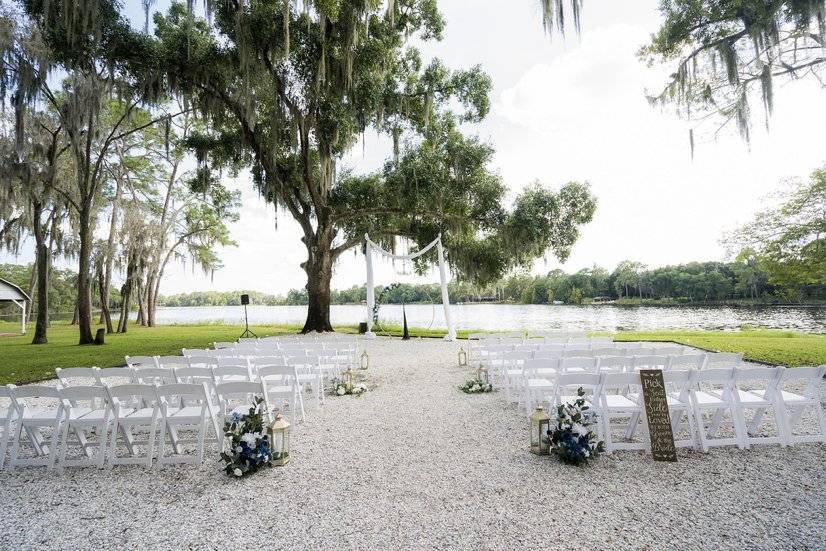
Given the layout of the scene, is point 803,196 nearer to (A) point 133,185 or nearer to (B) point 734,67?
(B) point 734,67

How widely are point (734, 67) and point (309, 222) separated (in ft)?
45.5

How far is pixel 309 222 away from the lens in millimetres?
16844

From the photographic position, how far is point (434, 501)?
9.93ft

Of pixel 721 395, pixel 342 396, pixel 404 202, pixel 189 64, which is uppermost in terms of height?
pixel 189 64

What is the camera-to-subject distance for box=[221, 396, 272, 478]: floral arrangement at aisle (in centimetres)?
354

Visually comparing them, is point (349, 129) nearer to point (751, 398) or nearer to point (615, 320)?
point (751, 398)

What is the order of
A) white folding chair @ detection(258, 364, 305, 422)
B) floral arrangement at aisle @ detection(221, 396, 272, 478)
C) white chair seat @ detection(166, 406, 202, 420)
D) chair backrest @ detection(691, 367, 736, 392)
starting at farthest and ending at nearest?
1. white folding chair @ detection(258, 364, 305, 422)
2. white chair seat @ detection(166, 406, 202, 420)
3. chair backrest @ detection(691, 367, 736, 392)
4. floral arrangement at aisle @ detection(221, 396, 272, 478)

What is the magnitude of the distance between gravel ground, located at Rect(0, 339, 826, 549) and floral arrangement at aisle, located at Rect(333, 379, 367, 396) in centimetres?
229

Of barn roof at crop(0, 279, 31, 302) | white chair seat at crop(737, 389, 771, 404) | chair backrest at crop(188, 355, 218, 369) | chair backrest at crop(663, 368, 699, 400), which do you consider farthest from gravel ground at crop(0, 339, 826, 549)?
barn roof at crop(0, 279, 31, 302)

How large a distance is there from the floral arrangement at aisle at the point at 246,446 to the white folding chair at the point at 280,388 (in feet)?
1.23

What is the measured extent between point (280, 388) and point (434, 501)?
2.90 m

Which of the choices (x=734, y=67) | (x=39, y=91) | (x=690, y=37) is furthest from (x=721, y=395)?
(x=39, y=91)

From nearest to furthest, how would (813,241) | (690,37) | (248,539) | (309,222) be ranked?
(248,539) < (690,37) < (813,241) < (309,222)

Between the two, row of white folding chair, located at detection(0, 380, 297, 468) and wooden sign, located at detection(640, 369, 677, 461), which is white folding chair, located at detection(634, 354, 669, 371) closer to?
wooden sign, located at detection(640, 369, 677, 461)
